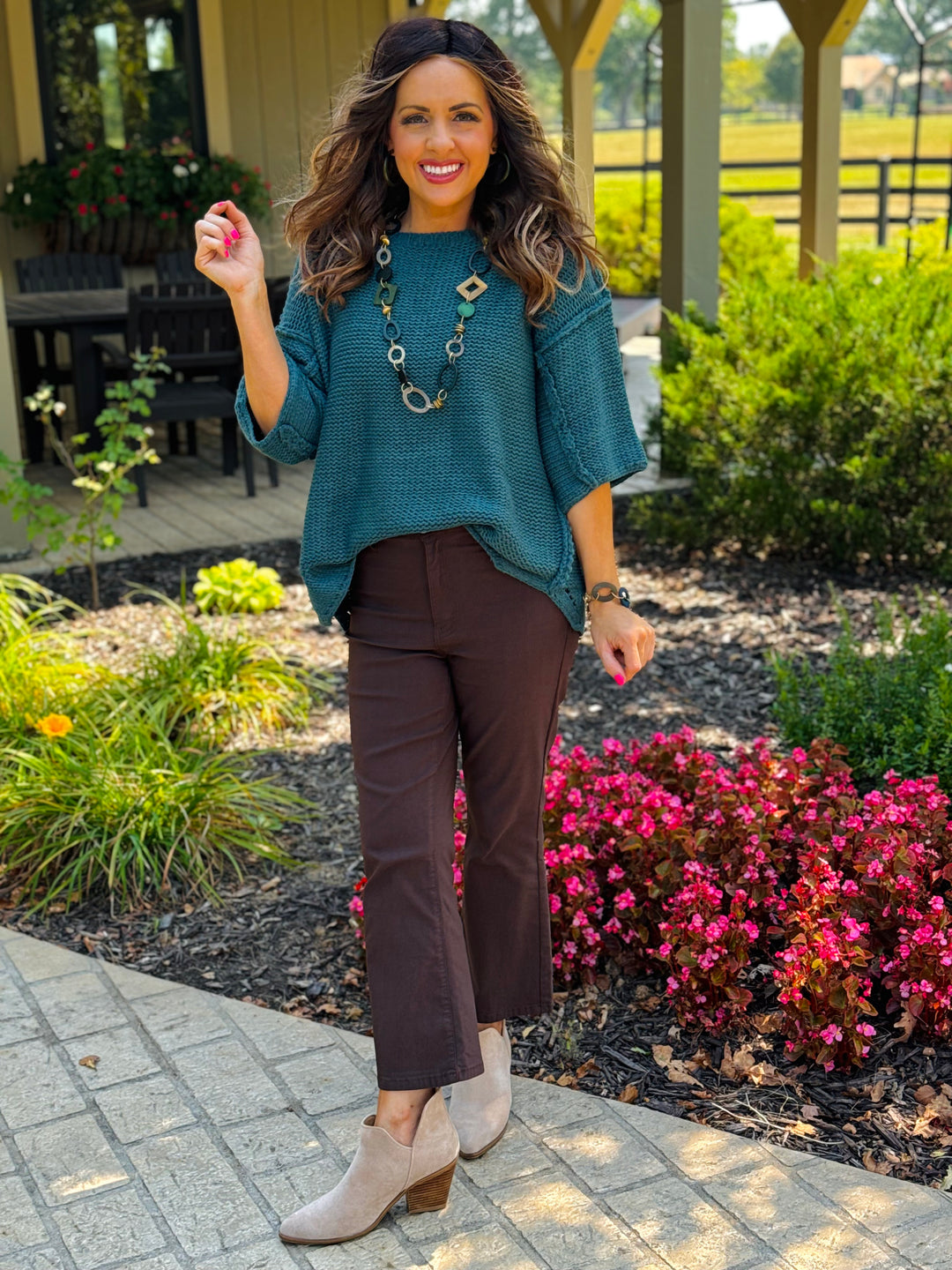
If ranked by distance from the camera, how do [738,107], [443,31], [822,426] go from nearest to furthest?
[443,31], [822,426], [738,107]

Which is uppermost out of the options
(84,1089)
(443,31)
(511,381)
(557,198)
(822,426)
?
(443,31)

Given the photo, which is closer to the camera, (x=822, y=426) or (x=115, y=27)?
(x=822, y=426)

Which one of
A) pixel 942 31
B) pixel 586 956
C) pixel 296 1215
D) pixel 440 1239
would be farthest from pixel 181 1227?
pixel 942 31

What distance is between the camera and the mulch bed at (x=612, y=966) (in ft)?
8.03

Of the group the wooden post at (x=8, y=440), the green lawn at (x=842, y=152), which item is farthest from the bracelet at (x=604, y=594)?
Answer: the green lawn at (x=842, y=152)

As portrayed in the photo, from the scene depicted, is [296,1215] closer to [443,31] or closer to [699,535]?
[443,31]

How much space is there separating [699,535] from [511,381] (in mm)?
3759

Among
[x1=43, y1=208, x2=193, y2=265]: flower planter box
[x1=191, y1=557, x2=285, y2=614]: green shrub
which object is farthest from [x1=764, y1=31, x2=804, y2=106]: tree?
[x1=191, y1=557, x2=285, y2=614]: green shrub

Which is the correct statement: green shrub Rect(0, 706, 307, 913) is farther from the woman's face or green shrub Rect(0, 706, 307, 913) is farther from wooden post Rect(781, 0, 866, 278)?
wooden post Rect(781, 0, 866, 278)

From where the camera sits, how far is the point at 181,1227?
7.05ft

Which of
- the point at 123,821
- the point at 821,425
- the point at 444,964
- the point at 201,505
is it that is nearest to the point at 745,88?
the point at 201,505

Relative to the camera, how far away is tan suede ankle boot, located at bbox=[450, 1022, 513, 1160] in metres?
2.32

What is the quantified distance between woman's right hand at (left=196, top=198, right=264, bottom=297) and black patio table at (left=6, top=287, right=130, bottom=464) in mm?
4988

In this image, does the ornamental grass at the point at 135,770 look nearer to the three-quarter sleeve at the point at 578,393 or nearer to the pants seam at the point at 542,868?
the pants seam at the point at 542,868
